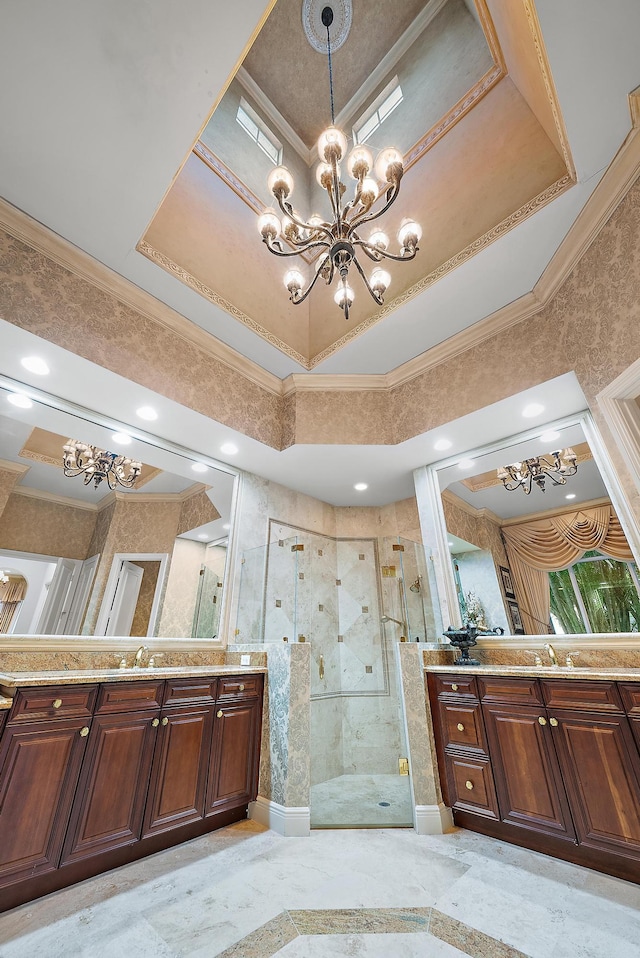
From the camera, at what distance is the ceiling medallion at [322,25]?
11.1 feet

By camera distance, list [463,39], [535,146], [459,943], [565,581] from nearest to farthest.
Answer: [459,943], [535,146], [565,581], [463,39]

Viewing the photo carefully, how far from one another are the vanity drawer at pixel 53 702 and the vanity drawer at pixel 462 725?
7.68 feet

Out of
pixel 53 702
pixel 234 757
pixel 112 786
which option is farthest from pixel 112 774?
pixel 234 757

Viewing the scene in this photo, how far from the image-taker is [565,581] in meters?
2.84

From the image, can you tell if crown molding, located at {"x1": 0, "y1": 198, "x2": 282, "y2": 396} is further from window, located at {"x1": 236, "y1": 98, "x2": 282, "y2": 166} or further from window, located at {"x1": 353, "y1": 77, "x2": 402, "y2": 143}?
window, located at {"x1": 353, "y1": 77, "x2": 402, "y2": 143}

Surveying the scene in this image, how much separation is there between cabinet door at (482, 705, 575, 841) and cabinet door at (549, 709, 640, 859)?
2.6 inches

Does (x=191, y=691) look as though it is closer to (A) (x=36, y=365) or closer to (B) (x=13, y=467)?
(B) (x=13, y=467)

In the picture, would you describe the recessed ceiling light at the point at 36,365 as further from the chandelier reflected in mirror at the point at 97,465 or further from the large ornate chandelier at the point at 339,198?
the large ornate chandelier at the point at 339,198

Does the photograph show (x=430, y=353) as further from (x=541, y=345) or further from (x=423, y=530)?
(x=423, y=530)

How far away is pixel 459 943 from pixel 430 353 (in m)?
3.67

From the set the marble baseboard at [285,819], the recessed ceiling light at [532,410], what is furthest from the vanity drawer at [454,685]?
the recessed ceiling light at [532,410]

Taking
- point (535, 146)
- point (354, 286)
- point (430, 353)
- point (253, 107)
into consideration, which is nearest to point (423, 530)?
point (430, 353)

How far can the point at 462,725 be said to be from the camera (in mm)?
2695

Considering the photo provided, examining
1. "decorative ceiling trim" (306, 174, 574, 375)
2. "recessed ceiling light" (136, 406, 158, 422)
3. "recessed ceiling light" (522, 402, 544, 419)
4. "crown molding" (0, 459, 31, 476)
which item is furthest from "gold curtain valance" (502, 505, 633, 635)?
"crown molding" (0, 459, 31, 476)
